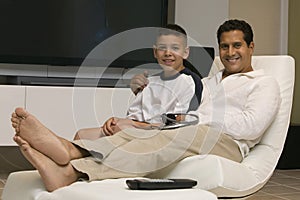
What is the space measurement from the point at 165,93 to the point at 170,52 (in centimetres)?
19

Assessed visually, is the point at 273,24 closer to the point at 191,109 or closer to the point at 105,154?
the point at 191,109

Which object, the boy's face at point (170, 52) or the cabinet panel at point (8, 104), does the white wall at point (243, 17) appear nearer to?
the cabinet panel at point (8, 104)

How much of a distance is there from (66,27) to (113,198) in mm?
2375

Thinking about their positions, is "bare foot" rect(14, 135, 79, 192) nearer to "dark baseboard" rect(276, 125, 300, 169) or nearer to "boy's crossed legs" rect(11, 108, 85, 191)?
"boy's crossed legs" rect(11, 108, 85, 191)

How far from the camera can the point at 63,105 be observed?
3607 millimetres

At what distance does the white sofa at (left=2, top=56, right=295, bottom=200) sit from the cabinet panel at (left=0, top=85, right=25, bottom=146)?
148cm

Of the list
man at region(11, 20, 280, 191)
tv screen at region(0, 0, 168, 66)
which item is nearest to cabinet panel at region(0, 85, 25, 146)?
tv screen at region(0, 0, 168, 66)

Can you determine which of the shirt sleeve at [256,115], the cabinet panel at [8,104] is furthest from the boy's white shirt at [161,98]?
the cabinet panel at [8,104]

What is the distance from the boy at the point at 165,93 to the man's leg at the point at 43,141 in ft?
0.92

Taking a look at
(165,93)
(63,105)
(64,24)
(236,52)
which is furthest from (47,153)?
(64,24)

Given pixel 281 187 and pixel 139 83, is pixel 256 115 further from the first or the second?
pixel 281 187

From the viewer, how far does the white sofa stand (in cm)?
162

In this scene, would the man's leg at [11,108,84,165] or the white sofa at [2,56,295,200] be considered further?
the man's leg at [11,108,84,165]

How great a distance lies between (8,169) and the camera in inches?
157
